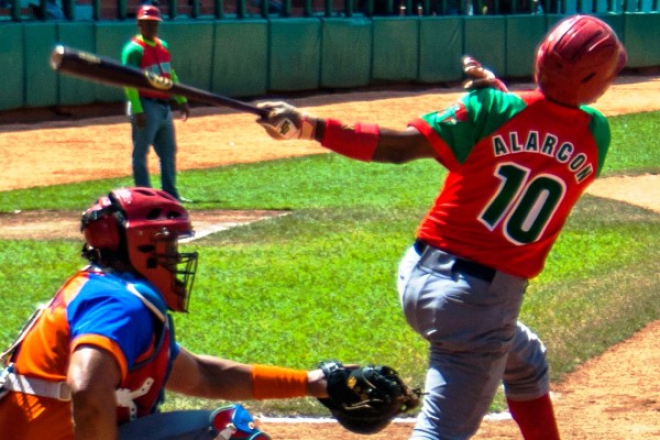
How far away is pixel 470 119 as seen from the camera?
12.3 ft

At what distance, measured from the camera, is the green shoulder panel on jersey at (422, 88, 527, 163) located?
3721 millimetres

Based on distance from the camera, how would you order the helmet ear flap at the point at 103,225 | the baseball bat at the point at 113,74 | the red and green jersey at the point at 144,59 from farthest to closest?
1. the red and green jersey at the point at 144,59
2. the baseball bat at the point at 113,74
3. the helmet ear flap at the point at 103,225

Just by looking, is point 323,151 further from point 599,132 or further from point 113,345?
point 113,345

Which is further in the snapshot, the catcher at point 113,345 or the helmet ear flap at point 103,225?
the helmet ear flap at point 103,225

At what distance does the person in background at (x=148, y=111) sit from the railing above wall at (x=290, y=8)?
6980 millimetres

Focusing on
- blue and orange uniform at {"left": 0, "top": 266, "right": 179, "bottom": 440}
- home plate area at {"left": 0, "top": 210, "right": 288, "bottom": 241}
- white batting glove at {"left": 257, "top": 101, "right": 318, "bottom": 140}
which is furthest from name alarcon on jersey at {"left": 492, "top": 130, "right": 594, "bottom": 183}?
home plate area at {"left": 0, "top": 210, "right": 288, "bottom": 241}

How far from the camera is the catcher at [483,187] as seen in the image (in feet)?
12.4

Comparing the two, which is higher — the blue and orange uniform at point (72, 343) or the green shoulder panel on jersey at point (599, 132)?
the green shoulder panel on jersey at point (599, 132)

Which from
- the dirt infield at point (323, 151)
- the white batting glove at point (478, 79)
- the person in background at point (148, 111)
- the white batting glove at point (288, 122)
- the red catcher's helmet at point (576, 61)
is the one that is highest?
the red catcher's helmet at point (576, 61)

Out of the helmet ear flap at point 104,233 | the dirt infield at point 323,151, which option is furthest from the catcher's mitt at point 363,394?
the dirt infield at point 323,151

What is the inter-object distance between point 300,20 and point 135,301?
20.0 m

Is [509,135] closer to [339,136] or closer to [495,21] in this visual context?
[339,136]

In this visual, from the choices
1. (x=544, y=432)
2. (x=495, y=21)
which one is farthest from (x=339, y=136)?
(x=495, y=21)

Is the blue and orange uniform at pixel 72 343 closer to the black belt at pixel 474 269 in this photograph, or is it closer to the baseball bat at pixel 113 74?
the baseball bat at pixel 113 74
